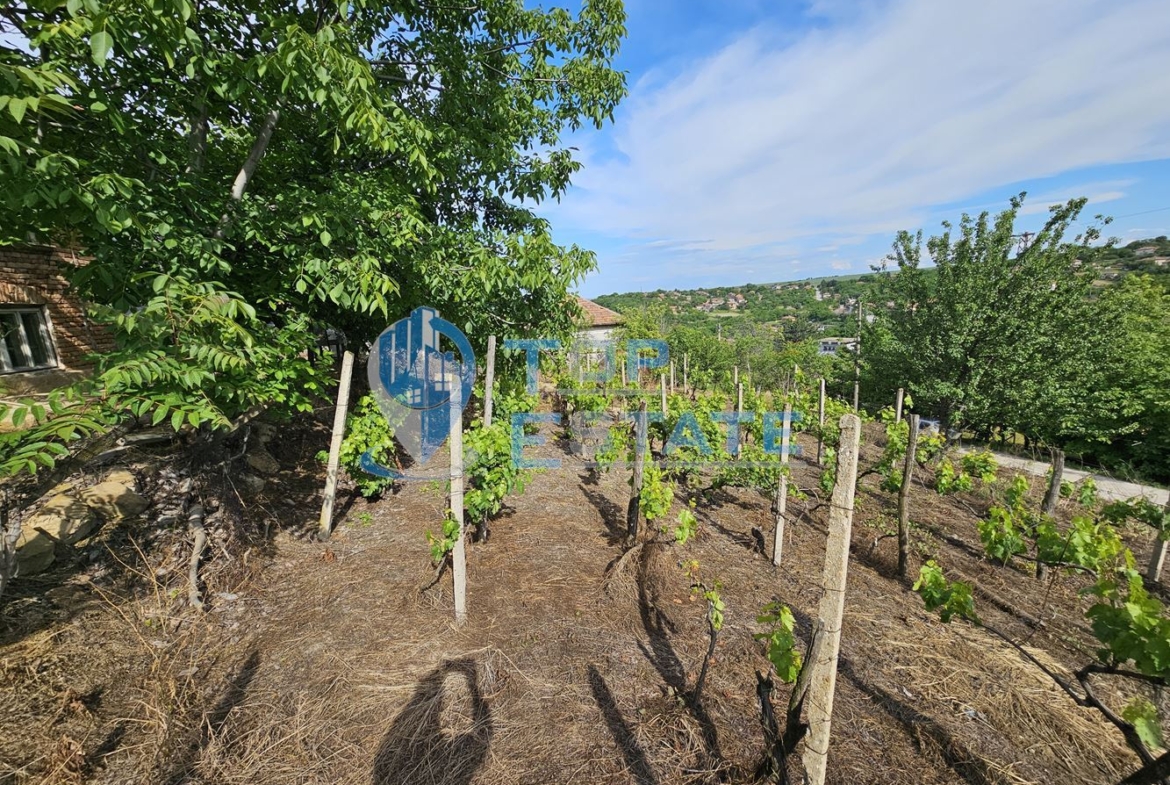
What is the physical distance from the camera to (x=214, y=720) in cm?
250

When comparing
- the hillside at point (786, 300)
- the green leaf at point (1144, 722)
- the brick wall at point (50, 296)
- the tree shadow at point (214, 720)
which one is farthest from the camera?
the hillside at point (786, 300)

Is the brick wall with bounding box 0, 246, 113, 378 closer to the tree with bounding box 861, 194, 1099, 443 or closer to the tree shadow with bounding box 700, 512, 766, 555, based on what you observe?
the tree shadow with bounding box 700, 512, 766, 555

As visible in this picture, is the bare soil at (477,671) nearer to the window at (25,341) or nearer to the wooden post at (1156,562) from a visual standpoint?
the wooden post at (1156,562)

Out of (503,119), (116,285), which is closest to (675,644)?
(116,285)

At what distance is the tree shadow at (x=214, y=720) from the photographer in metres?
2.19

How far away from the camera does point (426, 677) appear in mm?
2873

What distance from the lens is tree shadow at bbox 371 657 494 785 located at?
7.50ft

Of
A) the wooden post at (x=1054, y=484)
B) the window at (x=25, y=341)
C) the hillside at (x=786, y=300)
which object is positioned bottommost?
the wooden post at (x=1054, y=484)

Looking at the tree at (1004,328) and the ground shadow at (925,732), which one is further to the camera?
the tree at (1004,328)

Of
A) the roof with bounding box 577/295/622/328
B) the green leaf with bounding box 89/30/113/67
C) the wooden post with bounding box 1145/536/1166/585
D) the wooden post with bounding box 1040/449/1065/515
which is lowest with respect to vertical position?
the wooden post with bounding box 1145/536/1166/585

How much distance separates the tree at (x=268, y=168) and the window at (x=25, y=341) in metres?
4.41

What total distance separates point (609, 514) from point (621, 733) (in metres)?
3.24

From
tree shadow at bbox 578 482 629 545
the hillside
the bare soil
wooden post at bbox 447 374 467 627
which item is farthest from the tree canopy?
the hillside

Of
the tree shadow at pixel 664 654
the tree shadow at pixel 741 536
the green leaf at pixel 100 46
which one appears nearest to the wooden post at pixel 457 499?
the tree shadow at pixel 664 654
